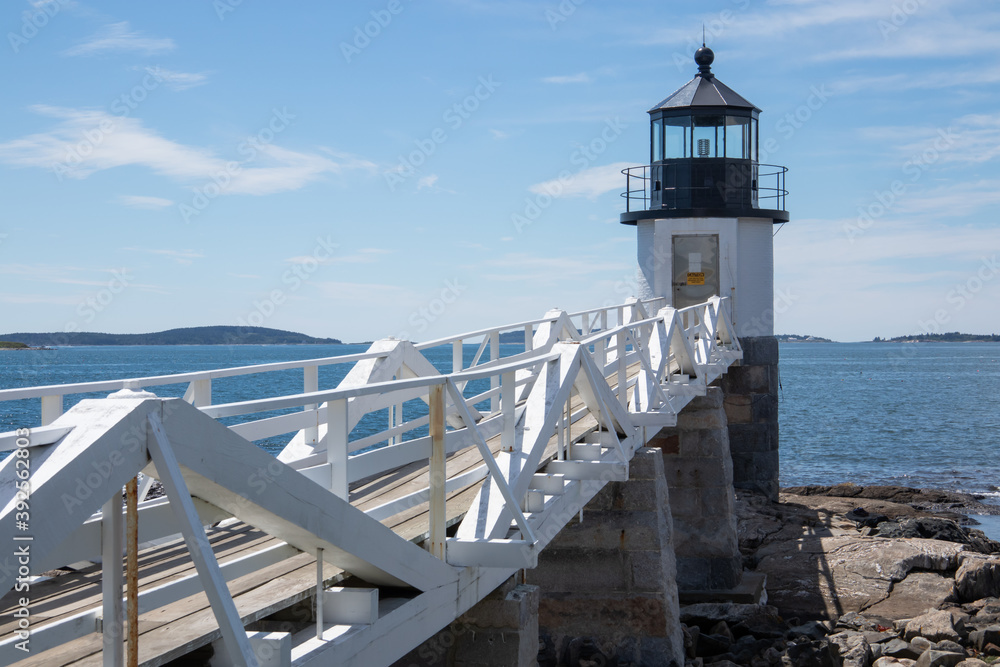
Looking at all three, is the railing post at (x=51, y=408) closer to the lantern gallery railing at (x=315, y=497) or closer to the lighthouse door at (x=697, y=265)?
the lantern gallery railing at (x=315, y=497)

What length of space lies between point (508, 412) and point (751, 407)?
16.1 metres

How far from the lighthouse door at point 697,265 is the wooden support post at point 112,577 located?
733 inches

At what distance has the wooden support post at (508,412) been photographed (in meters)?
5.72

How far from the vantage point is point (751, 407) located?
20.9m

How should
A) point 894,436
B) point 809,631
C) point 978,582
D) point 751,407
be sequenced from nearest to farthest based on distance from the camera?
point 809,631
point 978,582
point 751,407
point 894,436

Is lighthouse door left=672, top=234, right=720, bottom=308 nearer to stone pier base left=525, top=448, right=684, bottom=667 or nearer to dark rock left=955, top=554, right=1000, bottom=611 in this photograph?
dark rock left=955, top=554, right=1000, bottom=611

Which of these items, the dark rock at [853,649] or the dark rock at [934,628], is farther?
the dark rock at [934,628]

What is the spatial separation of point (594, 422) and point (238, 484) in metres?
6.42

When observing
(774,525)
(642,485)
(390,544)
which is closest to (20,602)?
(390,544)

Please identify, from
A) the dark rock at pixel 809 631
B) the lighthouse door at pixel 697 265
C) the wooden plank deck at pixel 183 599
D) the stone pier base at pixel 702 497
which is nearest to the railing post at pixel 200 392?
the wooden plank deck at pixel 183 599

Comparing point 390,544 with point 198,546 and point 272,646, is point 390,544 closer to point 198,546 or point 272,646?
point 272,646

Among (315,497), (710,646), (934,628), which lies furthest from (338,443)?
(934,628)

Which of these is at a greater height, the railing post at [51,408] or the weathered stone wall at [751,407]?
the railing post at [51,408]

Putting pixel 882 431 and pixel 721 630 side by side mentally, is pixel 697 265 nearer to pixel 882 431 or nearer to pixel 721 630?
pixel 721 630
